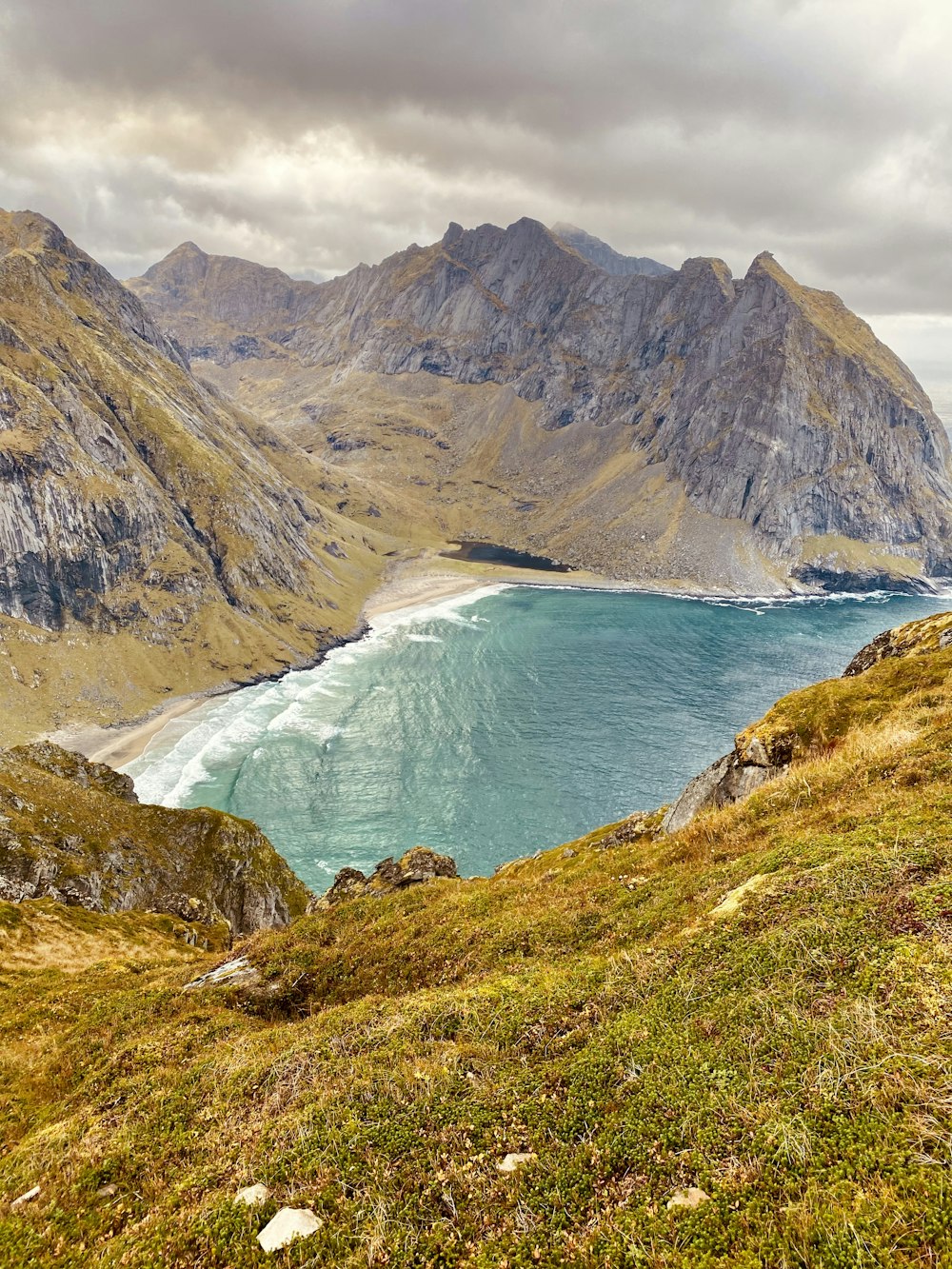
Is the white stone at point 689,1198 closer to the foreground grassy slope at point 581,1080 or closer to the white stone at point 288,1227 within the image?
the foreground grassy slope at point 581,1080

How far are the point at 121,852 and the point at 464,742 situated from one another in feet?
249

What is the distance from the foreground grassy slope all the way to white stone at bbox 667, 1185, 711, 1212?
10cm

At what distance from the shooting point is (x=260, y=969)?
67.7 feet

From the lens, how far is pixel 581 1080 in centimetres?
1059

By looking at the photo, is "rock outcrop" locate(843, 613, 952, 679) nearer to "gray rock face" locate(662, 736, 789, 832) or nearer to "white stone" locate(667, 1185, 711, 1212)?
"gray rock face" locate(662, 736, 789, 832)

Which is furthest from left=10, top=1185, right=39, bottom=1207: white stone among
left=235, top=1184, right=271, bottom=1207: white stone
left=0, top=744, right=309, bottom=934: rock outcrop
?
left=0, top=744, right=309, bottom=934: rock outcrop

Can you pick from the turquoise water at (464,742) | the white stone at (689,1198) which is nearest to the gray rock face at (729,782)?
the white stone at (689,1198)

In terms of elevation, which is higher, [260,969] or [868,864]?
[868,864]

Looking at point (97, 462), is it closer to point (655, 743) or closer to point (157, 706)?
point (157, 706)

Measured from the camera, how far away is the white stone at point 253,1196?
939 centimetres

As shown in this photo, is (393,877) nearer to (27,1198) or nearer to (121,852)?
(27,1198)

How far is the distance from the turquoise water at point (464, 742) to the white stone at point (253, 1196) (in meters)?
73.0

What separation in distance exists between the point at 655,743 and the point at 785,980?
364ft

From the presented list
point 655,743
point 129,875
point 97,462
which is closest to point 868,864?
point 129,875
